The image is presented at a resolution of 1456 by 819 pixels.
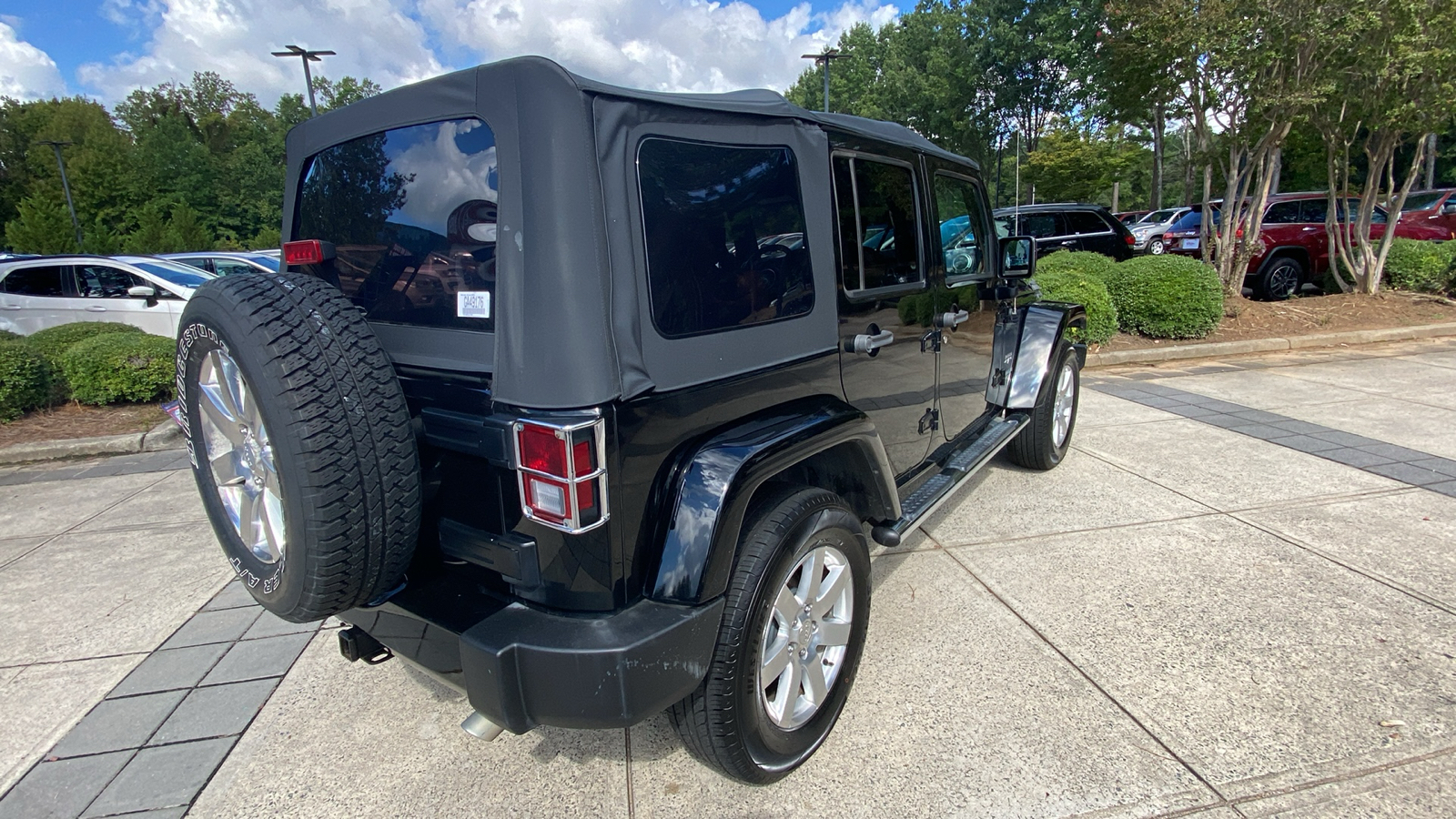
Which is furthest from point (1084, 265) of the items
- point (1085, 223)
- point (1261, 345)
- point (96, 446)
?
point (96, 446)

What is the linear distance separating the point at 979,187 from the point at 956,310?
997mm

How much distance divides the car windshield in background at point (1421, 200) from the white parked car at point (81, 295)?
2013 centimetres

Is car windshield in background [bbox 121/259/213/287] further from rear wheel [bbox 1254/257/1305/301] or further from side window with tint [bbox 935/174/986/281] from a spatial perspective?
rear wheel [bbox 1254/257/1305/301]

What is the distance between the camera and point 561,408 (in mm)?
1719

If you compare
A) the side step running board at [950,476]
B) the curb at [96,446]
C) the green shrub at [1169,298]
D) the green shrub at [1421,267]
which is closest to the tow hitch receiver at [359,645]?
the side step running board at [950,476]

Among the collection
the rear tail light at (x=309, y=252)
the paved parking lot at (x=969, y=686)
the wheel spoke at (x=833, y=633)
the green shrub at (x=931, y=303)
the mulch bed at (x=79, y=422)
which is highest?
the rear tail light at (x=309, y=252)

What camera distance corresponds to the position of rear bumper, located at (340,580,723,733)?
1750 millimetres

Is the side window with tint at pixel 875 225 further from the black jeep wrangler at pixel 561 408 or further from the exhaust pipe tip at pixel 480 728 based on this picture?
the exhaust pipe tip at pixel 480 728

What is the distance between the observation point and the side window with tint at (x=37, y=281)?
9.55 m

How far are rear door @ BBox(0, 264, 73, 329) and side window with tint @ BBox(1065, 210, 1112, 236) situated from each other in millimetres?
14422

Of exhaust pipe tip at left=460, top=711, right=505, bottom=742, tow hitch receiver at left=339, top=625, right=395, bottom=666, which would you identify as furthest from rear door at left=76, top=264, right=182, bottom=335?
exhaust pipe tip at left=460, top=711, right=505, bottom=742

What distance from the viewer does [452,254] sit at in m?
1.96

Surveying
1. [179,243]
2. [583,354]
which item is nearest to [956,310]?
[583,354]

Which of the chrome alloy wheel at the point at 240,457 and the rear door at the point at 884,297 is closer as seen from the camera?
the chrome alloy wheel at the point at 240,457
